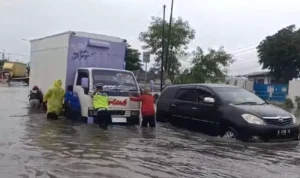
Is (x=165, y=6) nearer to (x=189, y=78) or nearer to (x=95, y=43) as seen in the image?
(x=189, y=78)

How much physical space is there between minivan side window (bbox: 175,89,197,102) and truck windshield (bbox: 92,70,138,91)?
53.0 inches

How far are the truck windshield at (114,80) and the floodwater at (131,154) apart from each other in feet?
4.15

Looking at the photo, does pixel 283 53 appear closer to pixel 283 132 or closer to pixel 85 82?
pixel 85 82

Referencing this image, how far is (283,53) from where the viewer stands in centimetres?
5547

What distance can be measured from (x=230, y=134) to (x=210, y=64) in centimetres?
2745

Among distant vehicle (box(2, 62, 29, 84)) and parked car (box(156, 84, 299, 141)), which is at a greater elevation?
distant vehicle (box(2, 62, 29, 84))

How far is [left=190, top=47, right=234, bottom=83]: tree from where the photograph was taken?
1485 inches

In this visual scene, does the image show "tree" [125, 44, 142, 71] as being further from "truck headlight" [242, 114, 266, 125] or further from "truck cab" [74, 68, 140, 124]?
"truck headlight" [242, 114, 266, 125]

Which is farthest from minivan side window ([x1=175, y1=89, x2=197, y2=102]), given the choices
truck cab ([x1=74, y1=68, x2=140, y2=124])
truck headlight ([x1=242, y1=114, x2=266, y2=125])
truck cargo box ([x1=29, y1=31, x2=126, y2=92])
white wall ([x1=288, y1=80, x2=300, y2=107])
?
white wall ([x1=288, y1=80, x2=300, y2=107])

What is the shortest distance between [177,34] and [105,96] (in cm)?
2546

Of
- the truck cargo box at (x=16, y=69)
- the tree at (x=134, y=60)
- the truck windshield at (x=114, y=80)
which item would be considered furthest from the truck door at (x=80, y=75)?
the tree at (x=134, y=60)

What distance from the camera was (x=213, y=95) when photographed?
11.6 metres

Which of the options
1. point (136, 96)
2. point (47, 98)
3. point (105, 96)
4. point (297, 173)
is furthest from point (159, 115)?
point (297, 173)

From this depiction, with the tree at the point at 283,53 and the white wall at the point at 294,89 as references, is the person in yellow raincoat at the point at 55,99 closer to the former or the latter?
the white wall at the point at 294,89
